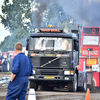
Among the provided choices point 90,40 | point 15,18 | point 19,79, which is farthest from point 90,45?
point 15,18

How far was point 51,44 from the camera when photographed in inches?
611

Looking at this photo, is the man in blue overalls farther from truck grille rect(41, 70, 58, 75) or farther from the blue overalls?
truck grille rect(41, 70, 58, 75)

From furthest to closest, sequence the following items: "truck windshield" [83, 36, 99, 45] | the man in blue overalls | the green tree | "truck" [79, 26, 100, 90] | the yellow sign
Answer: the green tree < "truck windshield" [83, 36, 99, 45] < "truck" [79, 26, 100, 90] < the yellow sign < the man in blue overalls

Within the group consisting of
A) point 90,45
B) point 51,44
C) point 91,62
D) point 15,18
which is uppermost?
point 15,18

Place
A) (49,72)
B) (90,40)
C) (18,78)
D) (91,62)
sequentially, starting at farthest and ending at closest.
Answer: (90,40), (91,62), (49,72), (18,78)

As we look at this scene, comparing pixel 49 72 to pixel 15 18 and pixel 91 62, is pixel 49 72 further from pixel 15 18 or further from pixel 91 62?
pixel 15 18

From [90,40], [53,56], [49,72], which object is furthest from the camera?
[90,40]

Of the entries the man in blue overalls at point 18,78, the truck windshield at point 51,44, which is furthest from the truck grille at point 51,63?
the man in blue overalls at point 18,78

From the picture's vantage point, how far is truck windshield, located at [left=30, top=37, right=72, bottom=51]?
50.5 ft

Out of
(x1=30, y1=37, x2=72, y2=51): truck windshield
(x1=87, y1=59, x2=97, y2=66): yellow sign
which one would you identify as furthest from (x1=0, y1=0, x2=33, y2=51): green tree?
(x1=30, y1=37, x2=72, y2=51): truck windshield

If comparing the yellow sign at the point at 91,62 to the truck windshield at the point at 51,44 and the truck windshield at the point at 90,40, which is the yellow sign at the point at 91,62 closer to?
the truck windshield at the point at 90,40

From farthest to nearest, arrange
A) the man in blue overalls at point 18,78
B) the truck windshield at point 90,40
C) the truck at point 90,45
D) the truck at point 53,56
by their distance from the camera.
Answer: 1. the truck windshield at point 90,40
2. the truck at point 90,45
3. the truck at point 53,56
4. the man in blue overalls at point 18,78

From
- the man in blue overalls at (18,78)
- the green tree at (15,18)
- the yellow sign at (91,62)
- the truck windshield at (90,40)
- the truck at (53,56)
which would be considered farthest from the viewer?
the green tree at (15,18)

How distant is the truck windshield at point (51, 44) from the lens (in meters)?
15.4
